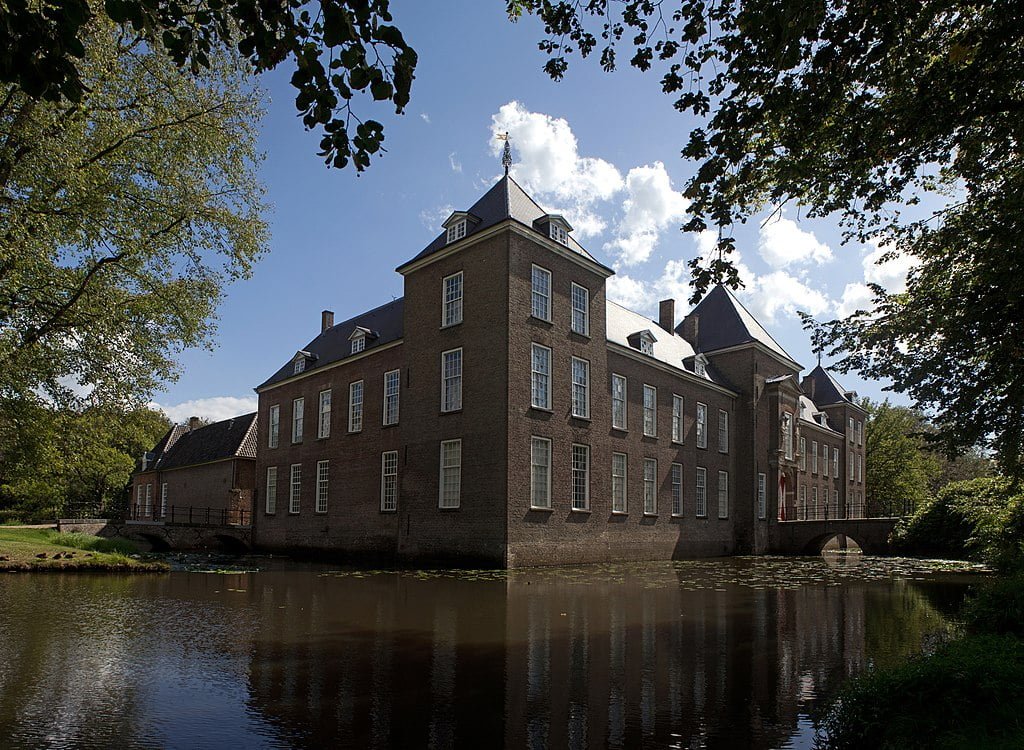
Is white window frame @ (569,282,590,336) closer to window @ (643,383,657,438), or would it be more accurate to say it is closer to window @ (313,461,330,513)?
window @ (643,383,657,438)

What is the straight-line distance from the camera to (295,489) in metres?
33.8

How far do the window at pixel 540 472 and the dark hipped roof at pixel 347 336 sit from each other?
26.4 ft

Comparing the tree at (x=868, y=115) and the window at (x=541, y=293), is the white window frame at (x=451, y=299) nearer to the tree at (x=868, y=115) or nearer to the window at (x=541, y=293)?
the window at (x=541, y=293)

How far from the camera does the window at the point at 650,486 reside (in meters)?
30.0

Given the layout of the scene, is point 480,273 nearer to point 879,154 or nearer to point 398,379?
point 398,379

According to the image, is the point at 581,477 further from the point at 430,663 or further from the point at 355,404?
the point at 430,663

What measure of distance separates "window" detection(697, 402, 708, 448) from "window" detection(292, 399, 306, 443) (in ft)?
62.3

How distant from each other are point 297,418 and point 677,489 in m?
18.4

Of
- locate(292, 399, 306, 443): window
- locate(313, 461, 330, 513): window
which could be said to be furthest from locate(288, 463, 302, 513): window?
locate(313, 461, 330, 513): window

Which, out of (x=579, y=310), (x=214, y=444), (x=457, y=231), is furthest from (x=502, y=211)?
(x=214, y=444)

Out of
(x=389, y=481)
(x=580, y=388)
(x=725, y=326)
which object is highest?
(x=725, y=326)

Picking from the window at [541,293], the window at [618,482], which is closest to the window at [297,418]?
the window at [541,293]

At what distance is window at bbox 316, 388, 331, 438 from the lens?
106ft

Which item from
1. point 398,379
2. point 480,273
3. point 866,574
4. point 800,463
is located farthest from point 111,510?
point 866,574
